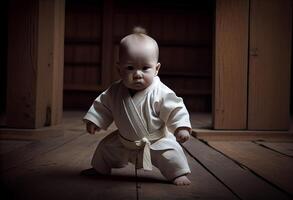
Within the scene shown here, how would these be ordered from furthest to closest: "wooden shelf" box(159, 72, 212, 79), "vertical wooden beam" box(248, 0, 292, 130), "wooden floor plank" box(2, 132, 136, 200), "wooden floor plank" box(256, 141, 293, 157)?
"wooden shelf" box(159, 72, 212, 79) → "vertical wooden beam" box(248, 0, 292, 130) → "wooden floor plank" box(256, 141, 293, 157) → "wooden floor plank" box(2, 132, 136, 200)

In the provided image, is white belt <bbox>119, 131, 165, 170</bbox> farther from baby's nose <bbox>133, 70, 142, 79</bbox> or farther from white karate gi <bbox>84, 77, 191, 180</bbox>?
baby's nose <bbox>133, 70, 142, 79</bbox>

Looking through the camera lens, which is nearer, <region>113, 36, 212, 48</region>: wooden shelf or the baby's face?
the baby's face

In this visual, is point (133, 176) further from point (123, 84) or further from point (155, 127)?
point (123, 84)

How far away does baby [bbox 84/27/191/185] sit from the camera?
1411 mm

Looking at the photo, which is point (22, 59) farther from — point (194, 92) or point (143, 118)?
point (194, 92)

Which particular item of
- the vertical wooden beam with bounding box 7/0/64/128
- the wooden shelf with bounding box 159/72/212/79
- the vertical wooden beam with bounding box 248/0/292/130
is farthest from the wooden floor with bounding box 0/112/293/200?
the wooden shelf with bounding box 159/72/212/79

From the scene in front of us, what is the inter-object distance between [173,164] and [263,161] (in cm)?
59

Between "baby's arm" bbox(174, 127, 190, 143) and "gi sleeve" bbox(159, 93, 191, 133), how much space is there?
0.04 ft

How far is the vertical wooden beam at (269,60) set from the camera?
261cm

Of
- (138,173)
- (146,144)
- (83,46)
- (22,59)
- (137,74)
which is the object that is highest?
(83,46)

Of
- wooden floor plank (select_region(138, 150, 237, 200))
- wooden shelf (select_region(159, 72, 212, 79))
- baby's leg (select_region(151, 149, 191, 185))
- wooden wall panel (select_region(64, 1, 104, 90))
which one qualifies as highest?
wooden wall panel (select_region(64, 1, 104, 90))

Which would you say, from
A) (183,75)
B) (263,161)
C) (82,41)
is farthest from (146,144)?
(82,41)

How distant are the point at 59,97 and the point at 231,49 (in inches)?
48.2

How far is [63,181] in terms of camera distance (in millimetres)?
1367
